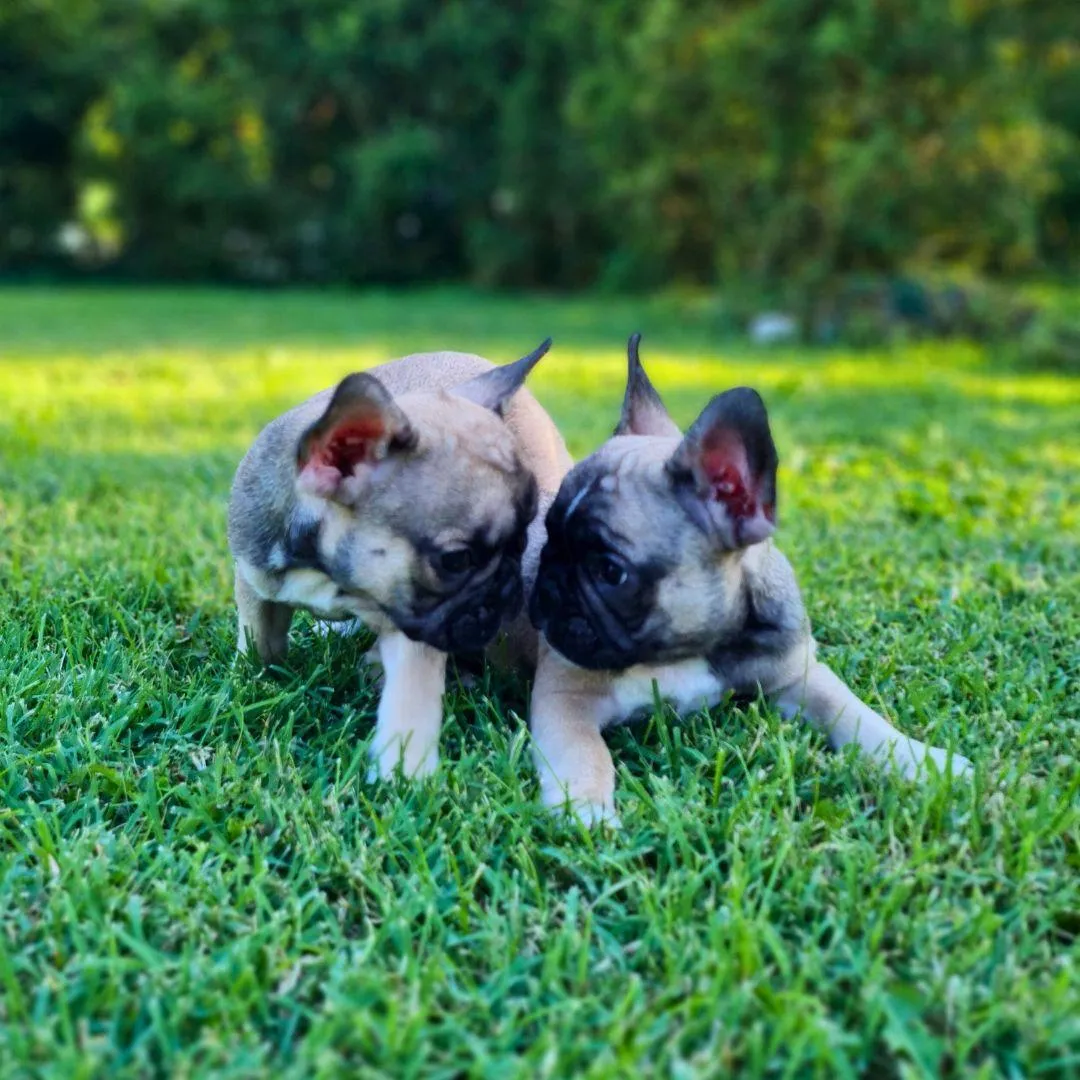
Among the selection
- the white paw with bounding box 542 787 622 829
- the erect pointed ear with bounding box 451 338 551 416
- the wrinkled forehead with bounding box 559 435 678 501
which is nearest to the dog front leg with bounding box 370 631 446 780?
the white paw with bounding box 542 787 622 829

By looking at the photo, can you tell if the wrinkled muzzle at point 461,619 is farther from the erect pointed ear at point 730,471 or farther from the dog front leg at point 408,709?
the erect pointed ear at point 730,471

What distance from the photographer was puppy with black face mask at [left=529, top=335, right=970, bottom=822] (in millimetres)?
2971

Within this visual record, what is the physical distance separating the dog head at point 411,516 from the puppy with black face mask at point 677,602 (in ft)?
0.71

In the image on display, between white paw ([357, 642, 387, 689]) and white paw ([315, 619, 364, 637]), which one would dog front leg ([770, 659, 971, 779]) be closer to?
white paw ([357, 642, 387, 689])

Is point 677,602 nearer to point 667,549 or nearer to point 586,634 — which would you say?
point 667,549

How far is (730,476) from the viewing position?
3039 millimetres

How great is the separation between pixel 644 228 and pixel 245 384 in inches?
459

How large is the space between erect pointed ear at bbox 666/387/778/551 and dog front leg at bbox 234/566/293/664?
4.12 ft

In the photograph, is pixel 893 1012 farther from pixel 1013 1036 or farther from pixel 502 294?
pixel 502 294

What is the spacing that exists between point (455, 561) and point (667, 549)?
0.56 m

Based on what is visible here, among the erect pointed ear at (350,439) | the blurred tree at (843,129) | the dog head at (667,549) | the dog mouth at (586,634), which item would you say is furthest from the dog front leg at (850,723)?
the blurred tree at (843,129)

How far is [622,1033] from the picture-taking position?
1919 mm

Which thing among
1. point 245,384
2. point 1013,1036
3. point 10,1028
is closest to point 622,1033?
point 1013,1036

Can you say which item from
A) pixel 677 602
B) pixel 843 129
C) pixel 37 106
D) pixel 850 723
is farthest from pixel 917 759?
pixel 37 106
